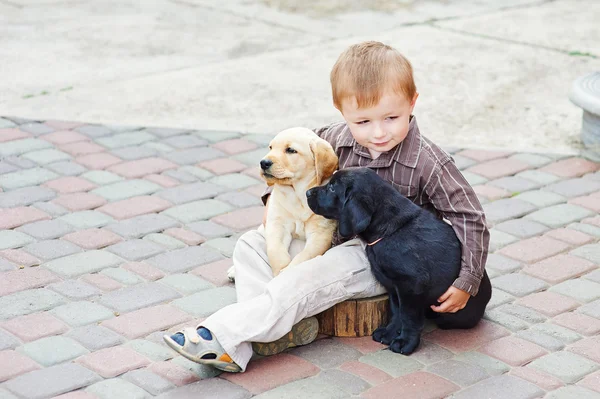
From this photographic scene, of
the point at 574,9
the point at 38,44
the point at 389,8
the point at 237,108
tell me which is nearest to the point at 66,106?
the point at 237,108

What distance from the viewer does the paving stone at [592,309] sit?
3.80 metres

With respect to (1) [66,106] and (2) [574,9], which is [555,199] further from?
(2) [574,9]

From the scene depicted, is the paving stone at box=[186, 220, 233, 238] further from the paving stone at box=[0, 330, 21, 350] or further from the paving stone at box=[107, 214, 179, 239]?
the paving stone at box=[0, 330, 21, 350]

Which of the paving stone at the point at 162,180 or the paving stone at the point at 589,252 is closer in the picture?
the paving stone at the point at 589,252

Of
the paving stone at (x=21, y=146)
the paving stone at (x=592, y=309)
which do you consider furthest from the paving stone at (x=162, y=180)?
the paving stone at (x=592, y=309)

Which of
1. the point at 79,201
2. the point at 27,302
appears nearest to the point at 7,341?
the point at 27,302

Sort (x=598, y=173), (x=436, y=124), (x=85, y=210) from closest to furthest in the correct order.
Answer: (x=85, y=210) → (x=598, y=173) → (x=436, y=124)

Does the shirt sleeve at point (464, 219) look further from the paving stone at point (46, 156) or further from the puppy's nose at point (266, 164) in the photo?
the paving stone at point (46, 156)

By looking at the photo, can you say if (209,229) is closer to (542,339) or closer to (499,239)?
(499,239)

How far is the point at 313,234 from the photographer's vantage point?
3.64 metres

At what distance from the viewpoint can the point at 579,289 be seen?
4016 millimetres

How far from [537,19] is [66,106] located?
425cm

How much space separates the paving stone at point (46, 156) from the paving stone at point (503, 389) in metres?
2.92

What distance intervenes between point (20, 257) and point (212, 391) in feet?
4.56
